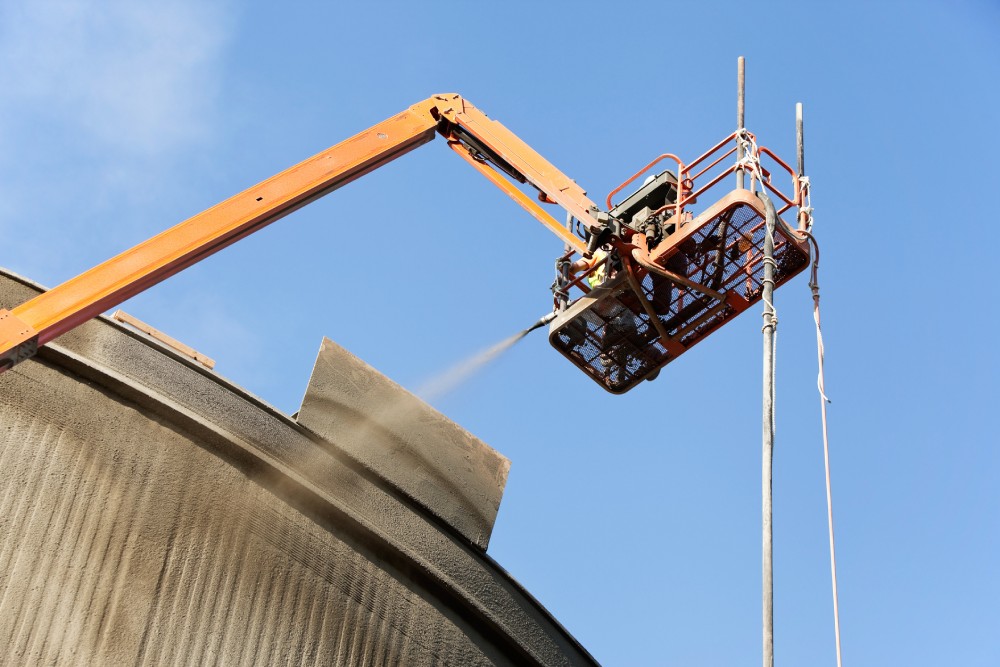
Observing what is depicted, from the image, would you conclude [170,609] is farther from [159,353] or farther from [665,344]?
[665,344]

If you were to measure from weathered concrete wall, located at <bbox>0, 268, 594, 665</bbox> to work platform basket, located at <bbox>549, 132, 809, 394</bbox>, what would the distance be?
8.11 feet

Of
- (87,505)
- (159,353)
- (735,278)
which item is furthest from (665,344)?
(87,505)

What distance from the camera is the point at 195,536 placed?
478 inches

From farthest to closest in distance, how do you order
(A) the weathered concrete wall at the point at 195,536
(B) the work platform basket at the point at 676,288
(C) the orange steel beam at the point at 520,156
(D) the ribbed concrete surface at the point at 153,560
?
(C) the orange steel beam at the point at 520,156
(B) the work platform basket at the point at 676,288
(A) the weathered concrete wall at the point at 195,536
(D) the ribbed concrete surface at the point at 153,560

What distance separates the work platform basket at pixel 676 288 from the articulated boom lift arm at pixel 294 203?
0.62 m

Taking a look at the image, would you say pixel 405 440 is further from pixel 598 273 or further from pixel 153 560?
pixel 153 560

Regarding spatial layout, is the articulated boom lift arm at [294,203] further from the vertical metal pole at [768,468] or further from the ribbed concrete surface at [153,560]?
the vertical metal pole at [768,468]

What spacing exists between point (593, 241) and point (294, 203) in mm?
2977

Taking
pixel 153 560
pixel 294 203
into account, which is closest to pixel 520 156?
Result: pixel 294 203

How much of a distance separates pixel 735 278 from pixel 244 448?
5097mm

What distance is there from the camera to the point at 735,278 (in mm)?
13305

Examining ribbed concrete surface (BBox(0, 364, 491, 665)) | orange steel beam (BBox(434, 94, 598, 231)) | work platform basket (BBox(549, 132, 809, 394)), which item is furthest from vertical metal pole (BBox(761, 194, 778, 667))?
ribbed concrete surface (BBox(0, 364, 491, 665))

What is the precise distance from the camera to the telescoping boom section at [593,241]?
12312 mm

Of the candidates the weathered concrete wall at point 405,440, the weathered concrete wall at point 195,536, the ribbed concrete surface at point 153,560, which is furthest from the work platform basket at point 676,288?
the ribbed concrete surface at point 153,560
